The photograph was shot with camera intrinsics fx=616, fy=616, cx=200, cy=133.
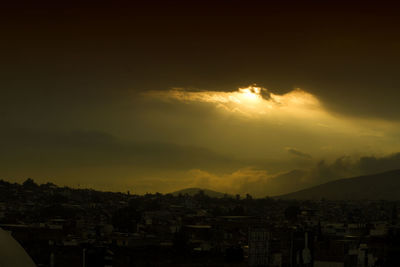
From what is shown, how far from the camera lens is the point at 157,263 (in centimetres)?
3388

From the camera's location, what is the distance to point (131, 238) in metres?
38.4

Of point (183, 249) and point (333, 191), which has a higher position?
point (333, 191)

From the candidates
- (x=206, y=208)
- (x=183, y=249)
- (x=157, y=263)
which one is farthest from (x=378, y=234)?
(x=206, y=208)

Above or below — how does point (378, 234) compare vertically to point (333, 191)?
below

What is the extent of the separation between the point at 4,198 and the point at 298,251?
→ 176ft

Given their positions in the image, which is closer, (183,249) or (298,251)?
(298,251)

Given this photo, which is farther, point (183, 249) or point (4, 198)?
point (4, 198)

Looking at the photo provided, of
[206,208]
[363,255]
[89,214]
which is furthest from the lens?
[206,208]

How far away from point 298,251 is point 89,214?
41.2 meters

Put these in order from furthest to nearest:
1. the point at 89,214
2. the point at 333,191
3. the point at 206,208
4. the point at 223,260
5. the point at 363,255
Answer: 1. the point at 333,191
2. the point at 206,208
3. the point at 89,214
4. the point at 223,260
5. the point at 363,255

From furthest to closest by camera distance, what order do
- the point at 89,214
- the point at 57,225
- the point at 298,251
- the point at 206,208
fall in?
the point at 206,208, the point at 89,214, the point at 57,225, the point at 298,251

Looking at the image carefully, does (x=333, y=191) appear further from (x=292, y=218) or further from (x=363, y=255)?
(x=363, y=255)

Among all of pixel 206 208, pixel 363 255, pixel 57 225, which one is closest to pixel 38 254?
pixel 57 225

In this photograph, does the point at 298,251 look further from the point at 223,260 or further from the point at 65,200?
the point at 65,200
